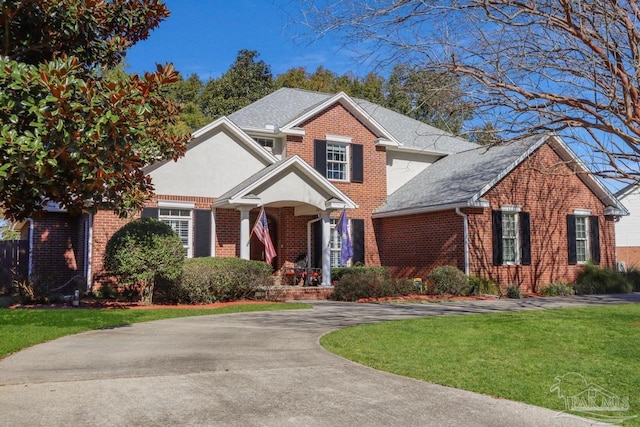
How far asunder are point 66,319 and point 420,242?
1340 centimetres

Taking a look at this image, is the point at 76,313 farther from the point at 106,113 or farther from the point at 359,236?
the point at 359,236

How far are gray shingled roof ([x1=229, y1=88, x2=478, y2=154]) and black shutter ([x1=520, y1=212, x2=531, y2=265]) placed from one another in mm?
4274

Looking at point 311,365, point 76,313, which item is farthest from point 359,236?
point 311,365

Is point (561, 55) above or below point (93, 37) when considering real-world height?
below

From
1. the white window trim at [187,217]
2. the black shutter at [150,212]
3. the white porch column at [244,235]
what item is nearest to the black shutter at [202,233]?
the white window trim at [187,217]

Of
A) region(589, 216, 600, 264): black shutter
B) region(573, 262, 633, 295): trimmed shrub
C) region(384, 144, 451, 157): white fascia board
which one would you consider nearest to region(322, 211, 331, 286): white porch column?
region(384, 144, 451, 157): white fascia board

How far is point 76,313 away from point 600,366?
35.5 feet

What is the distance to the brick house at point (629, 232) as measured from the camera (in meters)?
30.0

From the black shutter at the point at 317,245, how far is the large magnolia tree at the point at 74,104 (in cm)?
930

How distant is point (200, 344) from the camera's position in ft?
30.0

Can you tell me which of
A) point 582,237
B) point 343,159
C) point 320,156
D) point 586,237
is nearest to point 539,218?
point 582,237

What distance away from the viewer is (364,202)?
77.3 ft

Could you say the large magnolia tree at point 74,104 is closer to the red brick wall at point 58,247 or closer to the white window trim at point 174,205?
the white window trim at point 174,205

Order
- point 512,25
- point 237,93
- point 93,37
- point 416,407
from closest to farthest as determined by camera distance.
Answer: point 416,407
point 512,25
point 93,37
point 237,93
